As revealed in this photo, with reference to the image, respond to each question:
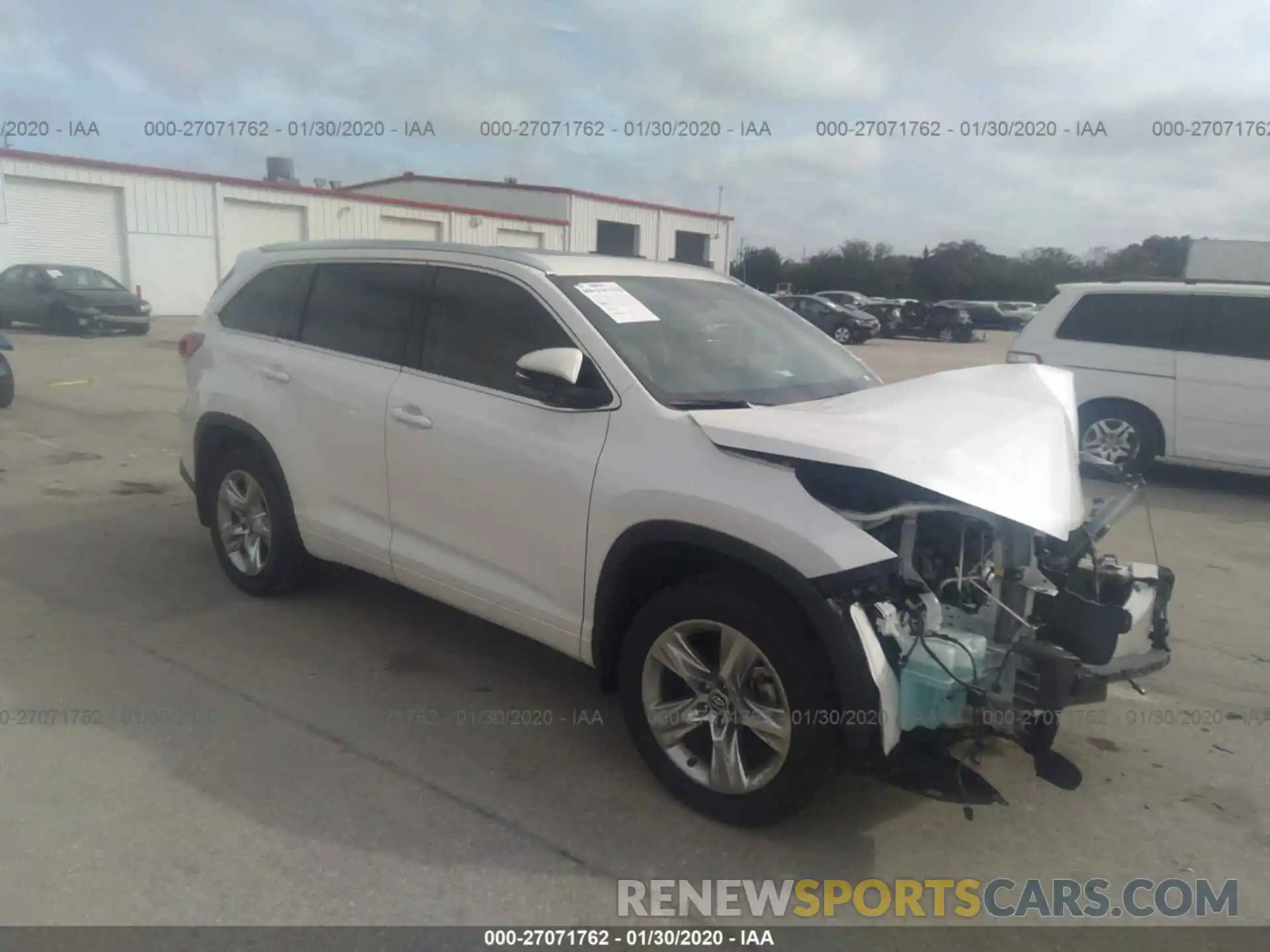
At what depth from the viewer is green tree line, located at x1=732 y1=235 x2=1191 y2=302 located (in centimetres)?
4878

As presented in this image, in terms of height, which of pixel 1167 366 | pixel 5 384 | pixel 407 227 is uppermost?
pixel 407 227

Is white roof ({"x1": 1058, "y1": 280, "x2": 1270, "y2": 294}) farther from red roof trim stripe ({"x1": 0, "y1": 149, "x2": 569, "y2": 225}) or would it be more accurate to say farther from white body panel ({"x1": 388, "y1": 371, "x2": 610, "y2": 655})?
red roof trim stripe ({"x1": 0, "y1": 149, "x2": 569, "y2": 225})

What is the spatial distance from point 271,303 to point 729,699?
11.1 feet

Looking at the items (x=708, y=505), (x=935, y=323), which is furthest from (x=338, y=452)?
(x=935, y=323)

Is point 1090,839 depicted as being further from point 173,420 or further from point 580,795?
point 173,420

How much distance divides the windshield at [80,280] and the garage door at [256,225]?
746 cm

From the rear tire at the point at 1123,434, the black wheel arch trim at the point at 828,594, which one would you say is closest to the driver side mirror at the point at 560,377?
the black wheel arch trim at the point at 828,594

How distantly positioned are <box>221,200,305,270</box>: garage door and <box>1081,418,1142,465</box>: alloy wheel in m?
25.6

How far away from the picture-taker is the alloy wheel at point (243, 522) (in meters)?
5.09

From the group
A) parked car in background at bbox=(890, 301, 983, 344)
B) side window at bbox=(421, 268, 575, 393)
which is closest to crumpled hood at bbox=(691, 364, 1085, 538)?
side window at bbox=(421, 268, 575, 393)

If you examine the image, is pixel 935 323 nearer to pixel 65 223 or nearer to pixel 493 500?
pixel 65 223

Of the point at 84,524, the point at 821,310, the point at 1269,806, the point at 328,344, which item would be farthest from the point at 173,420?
the point at 821,310

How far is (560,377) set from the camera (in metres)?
3.41

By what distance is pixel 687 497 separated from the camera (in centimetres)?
318
